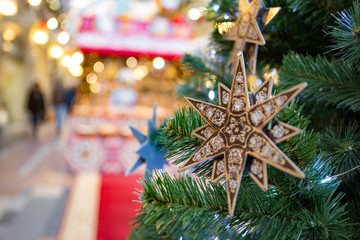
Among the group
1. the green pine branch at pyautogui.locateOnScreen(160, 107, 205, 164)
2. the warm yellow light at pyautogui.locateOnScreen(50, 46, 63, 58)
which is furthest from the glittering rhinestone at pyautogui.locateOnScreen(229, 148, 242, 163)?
the warm yellow light at pyautogui.locateOnScreen(50, 46, 63, 58)

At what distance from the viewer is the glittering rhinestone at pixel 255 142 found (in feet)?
2.04

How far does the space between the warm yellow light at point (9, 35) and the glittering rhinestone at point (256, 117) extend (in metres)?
10.4

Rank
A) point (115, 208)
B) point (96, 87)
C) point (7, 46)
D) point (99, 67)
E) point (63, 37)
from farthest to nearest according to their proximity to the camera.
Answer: point (96, 87)
point (99, 67)
point (7, 46)
point (63, 37)
point (115, 208)

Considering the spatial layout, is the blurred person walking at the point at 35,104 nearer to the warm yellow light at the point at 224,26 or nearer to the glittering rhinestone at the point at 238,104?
the warm yellow light at the point at 224,26

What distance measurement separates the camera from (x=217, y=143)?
686mm

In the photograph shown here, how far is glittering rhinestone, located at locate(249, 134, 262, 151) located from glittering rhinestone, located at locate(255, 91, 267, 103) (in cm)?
7

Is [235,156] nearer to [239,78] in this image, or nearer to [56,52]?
[239,78]

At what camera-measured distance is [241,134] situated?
2.14ft

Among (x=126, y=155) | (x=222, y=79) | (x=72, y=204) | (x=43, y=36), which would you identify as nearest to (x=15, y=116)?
(x=43, y=36)

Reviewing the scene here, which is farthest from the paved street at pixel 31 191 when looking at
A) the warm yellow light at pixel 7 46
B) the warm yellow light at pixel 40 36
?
the warm yellow light at pixel 7 46

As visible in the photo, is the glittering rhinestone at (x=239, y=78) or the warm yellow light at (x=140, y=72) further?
the warm yellow light at (x=140, y=72)

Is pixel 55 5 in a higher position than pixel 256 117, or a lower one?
higher

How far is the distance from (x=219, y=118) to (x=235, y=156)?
8cm

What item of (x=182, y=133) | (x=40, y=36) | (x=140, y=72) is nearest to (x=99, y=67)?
(x=140, y=72)
